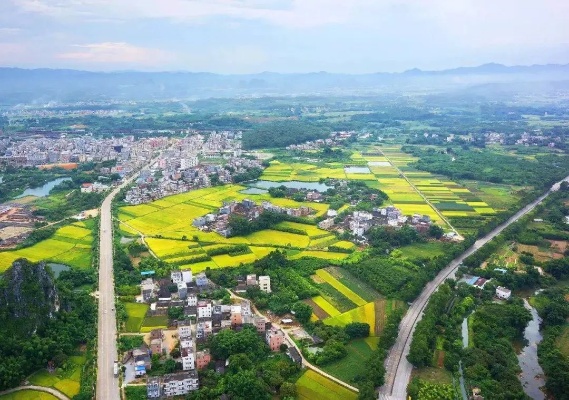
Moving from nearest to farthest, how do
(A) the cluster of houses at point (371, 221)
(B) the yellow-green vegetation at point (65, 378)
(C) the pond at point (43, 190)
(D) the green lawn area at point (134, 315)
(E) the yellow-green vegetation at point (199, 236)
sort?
(B) the yellow-green vegetation at point (65, 378) < (D) the green lawn area at point (134, 315) < (E) the yellow-green vegetation at point (199, 236) < (A) the cluster of houses at point (371, 221) < (C) the pond at point (43, 190)

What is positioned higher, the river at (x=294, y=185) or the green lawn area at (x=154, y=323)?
the river at (x=294, y=185)

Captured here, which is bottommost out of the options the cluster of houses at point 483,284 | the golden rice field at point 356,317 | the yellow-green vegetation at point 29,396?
the yellow-green vegetation at point 29,396

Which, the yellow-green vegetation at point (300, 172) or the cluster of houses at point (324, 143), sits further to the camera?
the cluster of houses at point (324, 143)

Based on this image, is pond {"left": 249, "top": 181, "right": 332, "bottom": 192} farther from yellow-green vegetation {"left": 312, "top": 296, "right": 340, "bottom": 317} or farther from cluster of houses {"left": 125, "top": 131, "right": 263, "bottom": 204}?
yellow-green vegetation {"left": 312, "top": 296, "right": 340, "bottom": 317}

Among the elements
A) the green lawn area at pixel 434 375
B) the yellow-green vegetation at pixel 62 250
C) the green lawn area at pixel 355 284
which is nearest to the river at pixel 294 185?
the yellow-green vegetation at pixel 62 250

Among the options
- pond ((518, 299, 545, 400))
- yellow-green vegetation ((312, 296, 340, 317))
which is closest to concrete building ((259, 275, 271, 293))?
yellow-green vegetation ((312, 296, 340, 317))

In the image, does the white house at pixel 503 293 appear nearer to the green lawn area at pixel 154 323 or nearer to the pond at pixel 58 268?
the green lawn area at pixel 154 323

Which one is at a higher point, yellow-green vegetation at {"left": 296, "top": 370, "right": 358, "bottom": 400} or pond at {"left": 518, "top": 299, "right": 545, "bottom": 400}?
yellow-green vegetation at {"left": 296, "top": 370, "right": 358, "bottom": 400}
